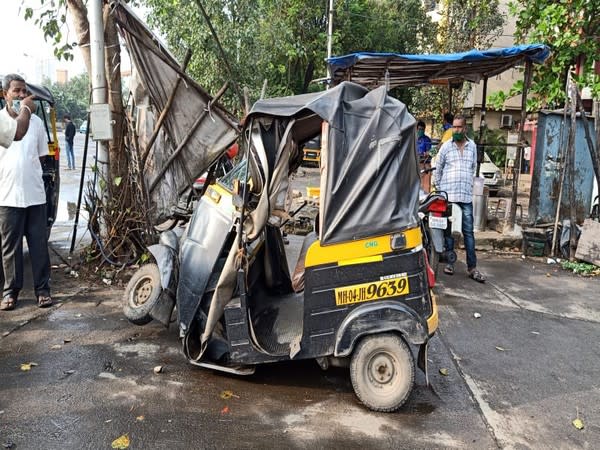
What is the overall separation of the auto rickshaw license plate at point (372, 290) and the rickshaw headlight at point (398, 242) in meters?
0.19

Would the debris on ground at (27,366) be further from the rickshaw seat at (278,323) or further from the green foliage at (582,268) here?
the green foliage at (582,268)

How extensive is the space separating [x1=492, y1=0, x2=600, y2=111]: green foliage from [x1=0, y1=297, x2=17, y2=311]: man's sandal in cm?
908

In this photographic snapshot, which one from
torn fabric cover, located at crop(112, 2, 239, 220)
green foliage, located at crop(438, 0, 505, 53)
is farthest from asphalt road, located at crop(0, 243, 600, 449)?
green foliage, located at crop(438, 0, 505, 53)

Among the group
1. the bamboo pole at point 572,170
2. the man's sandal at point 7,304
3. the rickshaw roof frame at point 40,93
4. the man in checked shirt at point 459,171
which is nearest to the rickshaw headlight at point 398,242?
the man in checked shirt at point 459,171

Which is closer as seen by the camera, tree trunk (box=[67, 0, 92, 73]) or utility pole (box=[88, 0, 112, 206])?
utility pole (box=[88, 0, 112, 206])

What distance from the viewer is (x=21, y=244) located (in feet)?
17.5

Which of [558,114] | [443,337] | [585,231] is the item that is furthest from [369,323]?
[558,114]

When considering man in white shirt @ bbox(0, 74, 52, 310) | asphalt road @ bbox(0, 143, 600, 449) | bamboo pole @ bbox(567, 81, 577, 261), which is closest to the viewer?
asphalt road @ bbox(0, 143, 600, 449)

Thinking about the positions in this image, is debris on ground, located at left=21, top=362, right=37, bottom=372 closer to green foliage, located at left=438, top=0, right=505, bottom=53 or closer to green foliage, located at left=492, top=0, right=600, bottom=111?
green foliage, located at left=492, top=0, right=600, bottom=111

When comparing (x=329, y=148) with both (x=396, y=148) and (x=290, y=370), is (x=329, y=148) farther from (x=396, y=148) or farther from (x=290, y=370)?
(x=290, y=370)

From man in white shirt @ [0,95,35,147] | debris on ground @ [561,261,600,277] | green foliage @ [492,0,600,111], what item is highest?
green foliage @ [492,0,600,111]

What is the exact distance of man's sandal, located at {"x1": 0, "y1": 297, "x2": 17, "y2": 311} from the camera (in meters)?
5.20

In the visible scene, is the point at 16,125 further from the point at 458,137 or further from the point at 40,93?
the point at 458,137

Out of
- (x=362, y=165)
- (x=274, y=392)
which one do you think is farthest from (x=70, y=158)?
(x=362, y=165)
